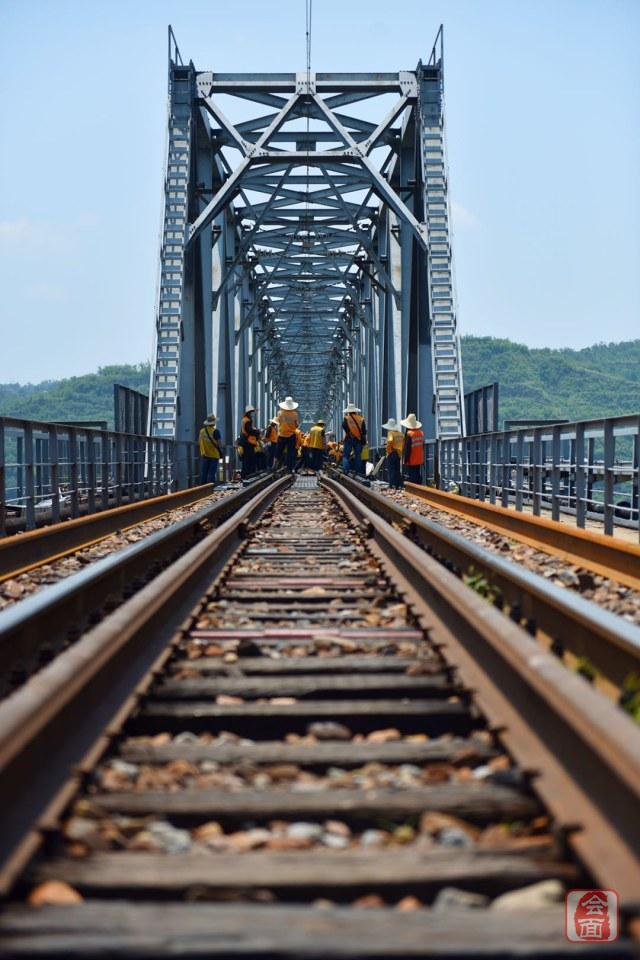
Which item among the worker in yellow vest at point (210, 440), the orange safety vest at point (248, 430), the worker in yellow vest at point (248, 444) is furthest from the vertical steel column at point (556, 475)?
the worker in yellow vest at point (248, 444)

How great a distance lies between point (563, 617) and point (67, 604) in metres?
2.25

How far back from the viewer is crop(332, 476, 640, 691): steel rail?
3805 mm

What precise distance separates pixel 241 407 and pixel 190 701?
40.0 metres

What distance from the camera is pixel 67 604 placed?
198 inches

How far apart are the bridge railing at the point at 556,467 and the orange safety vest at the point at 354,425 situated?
211 cm

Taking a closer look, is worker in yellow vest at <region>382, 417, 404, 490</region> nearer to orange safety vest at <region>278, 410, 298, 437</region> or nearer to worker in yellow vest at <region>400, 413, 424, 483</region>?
worker in yellow vest at <region>400, 413, 424, 483</region>

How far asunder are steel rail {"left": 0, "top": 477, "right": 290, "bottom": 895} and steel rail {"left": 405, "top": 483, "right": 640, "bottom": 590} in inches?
133

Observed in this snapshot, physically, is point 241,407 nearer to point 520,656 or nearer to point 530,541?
point 530,541

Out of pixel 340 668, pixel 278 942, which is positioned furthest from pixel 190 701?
pixel 278 942

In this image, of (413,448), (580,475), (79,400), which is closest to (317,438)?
(413,448)

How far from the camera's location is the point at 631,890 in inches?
73.5

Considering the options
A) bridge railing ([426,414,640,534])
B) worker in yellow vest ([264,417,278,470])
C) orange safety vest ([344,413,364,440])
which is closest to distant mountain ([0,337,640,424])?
worker in yellow vest ([264,417,278,470])

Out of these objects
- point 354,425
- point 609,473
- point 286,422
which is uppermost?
point 286,422

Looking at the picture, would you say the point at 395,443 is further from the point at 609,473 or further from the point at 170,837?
the point at 170,837
